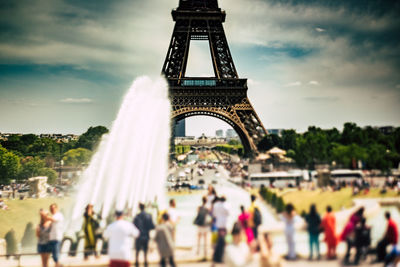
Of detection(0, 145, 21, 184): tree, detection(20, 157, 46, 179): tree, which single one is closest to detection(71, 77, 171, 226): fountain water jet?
detection(20, 157, 46, 179): tree

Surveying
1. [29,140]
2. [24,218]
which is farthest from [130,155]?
[29,140]

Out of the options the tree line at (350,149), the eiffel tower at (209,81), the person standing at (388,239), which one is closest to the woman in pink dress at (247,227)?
the person standing at (388,239)

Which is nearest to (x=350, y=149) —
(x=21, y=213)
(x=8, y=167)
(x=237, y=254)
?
(x=237, y=254)

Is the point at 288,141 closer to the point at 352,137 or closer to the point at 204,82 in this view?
the point at 352,137

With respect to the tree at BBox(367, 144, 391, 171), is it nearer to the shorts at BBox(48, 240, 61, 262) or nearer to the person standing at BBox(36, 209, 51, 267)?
the shorts at BBox(48, 240, 61, 262)

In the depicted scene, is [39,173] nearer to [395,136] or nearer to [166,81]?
[166,81]

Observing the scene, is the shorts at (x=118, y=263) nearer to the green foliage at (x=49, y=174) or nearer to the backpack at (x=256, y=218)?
the backpack at (x=256, y=218)

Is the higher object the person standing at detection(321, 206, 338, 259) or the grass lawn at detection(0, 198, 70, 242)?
the person standing at detection(321, 206, 338, 259)
